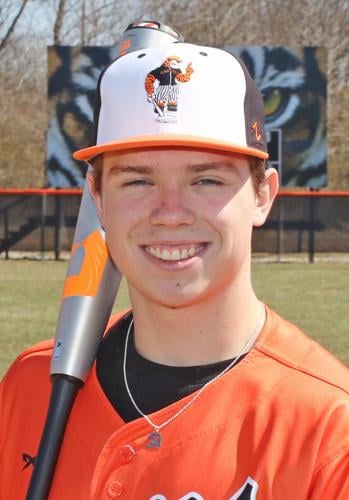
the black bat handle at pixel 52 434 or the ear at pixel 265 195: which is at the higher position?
the ear at pixel 265 195

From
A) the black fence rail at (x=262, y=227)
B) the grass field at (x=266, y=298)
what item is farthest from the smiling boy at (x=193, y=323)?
the black fence rail at (x=262, y=227)

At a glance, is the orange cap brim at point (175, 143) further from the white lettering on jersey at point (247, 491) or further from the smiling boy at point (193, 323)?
the white lettering on jersey at point (247, 491)

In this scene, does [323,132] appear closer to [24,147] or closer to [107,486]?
[24,147]

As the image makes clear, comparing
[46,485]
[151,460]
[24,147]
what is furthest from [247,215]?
[24,147]

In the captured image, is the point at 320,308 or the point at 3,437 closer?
the point at 3,437

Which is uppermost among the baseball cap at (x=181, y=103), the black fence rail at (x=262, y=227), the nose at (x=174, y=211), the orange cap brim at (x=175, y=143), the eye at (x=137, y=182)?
the baseball cap at (x=181, y=103)

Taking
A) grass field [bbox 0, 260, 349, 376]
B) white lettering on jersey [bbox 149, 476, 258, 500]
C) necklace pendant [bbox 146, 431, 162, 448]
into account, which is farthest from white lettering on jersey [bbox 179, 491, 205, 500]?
grass field [bbox 0, 260, 349, 376]

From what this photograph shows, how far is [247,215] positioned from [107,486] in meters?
0.57

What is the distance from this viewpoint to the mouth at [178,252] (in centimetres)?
206

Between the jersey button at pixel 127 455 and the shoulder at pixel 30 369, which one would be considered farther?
the shoulder at pixel 30 369

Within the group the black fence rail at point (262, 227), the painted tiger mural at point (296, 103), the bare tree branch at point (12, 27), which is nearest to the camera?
the black fence rail at point (262, 227)

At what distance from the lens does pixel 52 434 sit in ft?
7.09

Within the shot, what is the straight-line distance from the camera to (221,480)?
6.32 feet

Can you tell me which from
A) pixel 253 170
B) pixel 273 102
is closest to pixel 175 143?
pixel 253 170
